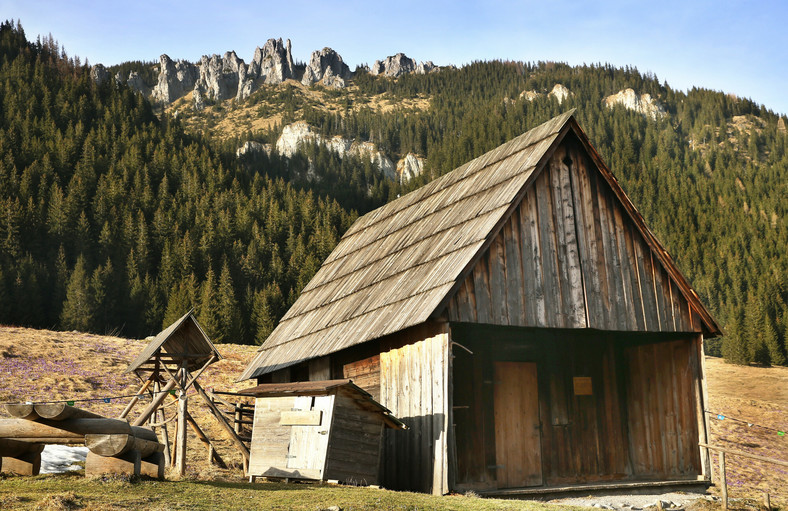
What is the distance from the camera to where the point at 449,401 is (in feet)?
47.5

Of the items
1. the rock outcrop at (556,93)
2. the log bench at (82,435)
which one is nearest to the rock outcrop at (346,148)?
the rock outcrop at (556,93)

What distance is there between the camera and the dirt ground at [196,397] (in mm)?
26017

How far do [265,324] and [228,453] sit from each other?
170 feet

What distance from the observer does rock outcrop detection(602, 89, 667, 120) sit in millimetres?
181250

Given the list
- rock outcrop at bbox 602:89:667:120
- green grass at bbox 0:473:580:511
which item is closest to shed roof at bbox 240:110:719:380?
green grass at bbox 0:473:580:511

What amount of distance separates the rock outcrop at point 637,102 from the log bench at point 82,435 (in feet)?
590

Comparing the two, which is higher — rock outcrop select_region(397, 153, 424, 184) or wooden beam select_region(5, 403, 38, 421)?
rock outcrop select_region(397, 153, 424, 184)

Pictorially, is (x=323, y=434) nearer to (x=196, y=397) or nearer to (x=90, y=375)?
(x=196, y=397)

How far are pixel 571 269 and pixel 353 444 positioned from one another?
579 cm

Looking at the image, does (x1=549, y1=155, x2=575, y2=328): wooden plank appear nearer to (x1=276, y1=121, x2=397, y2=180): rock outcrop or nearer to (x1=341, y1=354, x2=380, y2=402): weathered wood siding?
(x1=341, y1=354, x2=380, y2=402): weathered wood siding

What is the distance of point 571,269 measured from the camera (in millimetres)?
16359

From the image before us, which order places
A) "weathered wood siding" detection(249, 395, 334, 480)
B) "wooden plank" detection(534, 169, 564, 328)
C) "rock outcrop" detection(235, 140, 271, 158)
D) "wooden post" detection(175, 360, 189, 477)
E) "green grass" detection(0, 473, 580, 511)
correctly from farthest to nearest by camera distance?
"rock outcrop" detection(235, 140, 271, 158)
"wooden post" detection(175, 360, 189, 477)
"wooden plank" detection(534, 169, 564, 328)
"weathered wood siding" detection(249, 395, 334, 480)
"green grass" detection(0, 473, 580, 511)

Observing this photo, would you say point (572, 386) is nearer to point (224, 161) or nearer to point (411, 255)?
point (411, 255)

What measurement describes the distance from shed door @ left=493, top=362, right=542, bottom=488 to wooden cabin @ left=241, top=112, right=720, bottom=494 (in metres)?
0.03
